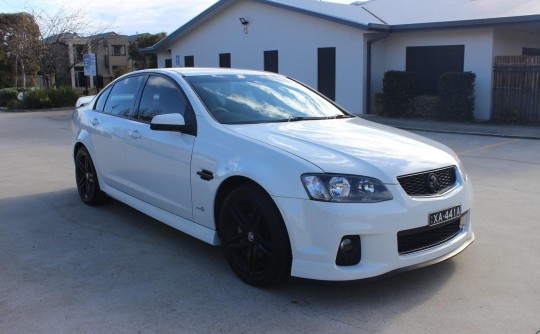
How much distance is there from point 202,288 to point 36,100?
83.1 ft

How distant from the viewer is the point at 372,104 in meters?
19.0

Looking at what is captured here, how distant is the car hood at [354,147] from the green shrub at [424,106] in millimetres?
13124

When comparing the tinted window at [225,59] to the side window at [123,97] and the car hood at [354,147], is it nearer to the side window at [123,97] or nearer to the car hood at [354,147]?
the side window at [123,97]

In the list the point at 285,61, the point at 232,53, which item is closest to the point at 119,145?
the point at 285,61

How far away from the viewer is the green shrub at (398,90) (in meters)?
17.2

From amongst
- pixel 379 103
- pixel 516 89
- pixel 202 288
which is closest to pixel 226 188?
pixel 202 288

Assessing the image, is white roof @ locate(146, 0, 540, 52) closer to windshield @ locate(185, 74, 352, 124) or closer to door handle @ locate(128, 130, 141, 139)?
windshield @ locate(185, 74, 352, 124)

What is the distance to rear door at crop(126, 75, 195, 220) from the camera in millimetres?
4508

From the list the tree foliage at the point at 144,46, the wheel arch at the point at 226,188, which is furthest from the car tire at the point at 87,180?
the tree foliage at the point at 144,46

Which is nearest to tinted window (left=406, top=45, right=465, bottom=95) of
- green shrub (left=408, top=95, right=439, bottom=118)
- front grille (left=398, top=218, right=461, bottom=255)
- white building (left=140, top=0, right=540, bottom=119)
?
white building (left=140, top=0, right=540, bottom=119)

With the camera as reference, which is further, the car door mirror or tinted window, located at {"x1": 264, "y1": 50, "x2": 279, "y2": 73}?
tinted window, located at {"x1": 264, "y1": 50, "x2": 279, "y2": 73}

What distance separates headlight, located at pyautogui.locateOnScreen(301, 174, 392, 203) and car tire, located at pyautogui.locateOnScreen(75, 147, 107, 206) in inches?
139

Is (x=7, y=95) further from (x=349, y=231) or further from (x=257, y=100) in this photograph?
(x=349, y=231)

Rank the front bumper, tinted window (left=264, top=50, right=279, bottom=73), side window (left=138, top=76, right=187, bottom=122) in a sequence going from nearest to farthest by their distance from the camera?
1. the front bumper
2. side window (left=138, top=76, right=187, bottom=122)
3. tinted window (left=264, top=50, right=279, bottom=73)
